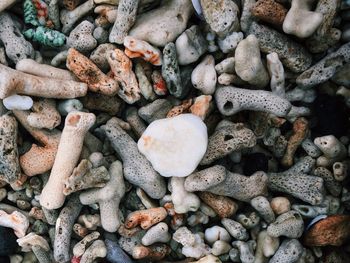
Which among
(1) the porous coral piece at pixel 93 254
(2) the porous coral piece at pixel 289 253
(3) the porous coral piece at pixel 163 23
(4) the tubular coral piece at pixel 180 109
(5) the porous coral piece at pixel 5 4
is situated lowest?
(2) the porous coral piece at pixel 289 253

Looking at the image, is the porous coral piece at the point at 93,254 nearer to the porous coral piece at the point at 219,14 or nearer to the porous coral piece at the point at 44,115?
the porous coral piece at the point at 44,115

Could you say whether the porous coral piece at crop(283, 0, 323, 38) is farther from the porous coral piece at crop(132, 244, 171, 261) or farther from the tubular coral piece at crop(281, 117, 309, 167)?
the porous coral piece at crop(132, 244, 171, 261)

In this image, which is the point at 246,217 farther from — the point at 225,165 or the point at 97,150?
the point at 97,150

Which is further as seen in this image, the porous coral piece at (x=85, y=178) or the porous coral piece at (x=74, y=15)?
the porous coral piece at (x=74, y=15)

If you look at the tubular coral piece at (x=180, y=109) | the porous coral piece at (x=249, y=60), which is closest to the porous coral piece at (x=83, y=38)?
the tubular coral piece at (x=180, y=109)

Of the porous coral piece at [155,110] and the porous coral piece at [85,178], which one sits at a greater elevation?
the porous coral piece at [155,110]

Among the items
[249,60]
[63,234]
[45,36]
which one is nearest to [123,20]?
[45,36]

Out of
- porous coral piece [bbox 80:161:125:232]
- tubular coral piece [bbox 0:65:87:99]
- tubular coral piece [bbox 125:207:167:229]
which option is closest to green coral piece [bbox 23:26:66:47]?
tubular coral piece [bbox 0:65:87:99]
